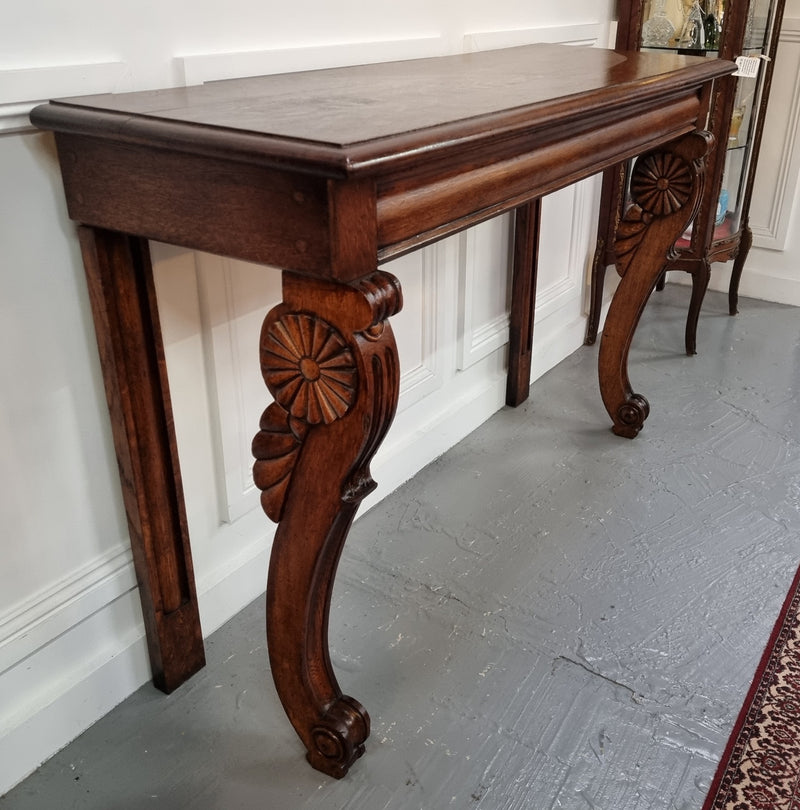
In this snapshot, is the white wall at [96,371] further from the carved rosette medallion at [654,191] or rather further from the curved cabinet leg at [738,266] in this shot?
the curved cabinet leg at [738,266]

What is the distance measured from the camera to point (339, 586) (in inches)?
68.9

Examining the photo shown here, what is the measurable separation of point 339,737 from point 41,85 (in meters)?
1.01

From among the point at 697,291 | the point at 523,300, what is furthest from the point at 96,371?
the point at 697,291

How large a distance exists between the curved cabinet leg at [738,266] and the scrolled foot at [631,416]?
1.08 m

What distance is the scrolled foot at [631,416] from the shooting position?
2312 mm

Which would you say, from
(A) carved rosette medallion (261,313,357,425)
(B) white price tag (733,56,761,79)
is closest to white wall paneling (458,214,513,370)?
(B) white price tag (733,56,761,79)

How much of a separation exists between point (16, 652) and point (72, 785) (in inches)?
9.1

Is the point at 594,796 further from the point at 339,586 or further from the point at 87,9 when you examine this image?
the point at 87,9

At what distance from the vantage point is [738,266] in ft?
10.3

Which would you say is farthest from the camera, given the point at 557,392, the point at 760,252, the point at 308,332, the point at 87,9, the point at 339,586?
the point at 760,252

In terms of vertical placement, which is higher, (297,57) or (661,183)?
(297,57)

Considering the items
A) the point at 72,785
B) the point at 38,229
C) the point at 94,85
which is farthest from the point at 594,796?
the point at 94,85

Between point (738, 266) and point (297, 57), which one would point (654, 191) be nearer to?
point (297, 57)

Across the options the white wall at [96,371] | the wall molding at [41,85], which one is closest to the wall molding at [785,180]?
the white wall at [96,371]
